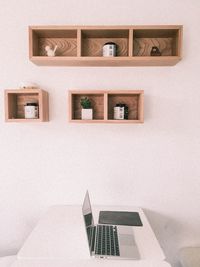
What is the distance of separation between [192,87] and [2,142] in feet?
4.91

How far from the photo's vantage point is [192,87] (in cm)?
175

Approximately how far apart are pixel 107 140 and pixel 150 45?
78 centimetres

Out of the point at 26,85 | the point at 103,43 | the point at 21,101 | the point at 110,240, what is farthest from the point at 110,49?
the point at 110,240

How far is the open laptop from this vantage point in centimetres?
113

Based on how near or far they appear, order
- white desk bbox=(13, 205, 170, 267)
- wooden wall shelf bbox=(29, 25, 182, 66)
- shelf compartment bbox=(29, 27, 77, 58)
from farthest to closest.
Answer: shelf compartment bbox=(29, 27, 77, 58) → wooden wall shelf bbox=(29, 25, 182, 66) → white desk bbox=(13, 205, 170, 267)

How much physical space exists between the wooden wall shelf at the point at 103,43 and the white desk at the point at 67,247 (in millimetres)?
1064

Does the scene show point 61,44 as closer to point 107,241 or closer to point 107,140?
point 107,140

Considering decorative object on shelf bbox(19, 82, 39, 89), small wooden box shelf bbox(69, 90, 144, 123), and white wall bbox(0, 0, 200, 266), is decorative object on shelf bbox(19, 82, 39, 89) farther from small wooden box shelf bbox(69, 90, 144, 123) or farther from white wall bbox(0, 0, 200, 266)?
small wooden box shelf bbox(69, 90, 144, 123)

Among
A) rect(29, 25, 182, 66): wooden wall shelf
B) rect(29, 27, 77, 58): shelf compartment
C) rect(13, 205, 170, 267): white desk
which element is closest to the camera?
rect(13, 205, 170, 267): white desk

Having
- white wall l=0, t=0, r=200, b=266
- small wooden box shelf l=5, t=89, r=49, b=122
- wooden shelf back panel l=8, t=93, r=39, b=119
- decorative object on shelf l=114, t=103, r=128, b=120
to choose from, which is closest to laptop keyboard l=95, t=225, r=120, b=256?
white wall l=0, t=0, r=200, b=266

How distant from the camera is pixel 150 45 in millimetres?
1753

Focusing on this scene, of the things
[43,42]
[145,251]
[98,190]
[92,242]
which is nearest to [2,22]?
[43,42]

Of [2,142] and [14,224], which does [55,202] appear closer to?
[14,224]

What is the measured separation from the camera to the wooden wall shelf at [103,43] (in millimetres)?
1583
